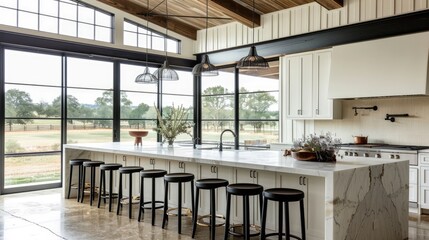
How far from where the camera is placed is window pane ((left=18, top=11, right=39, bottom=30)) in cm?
659

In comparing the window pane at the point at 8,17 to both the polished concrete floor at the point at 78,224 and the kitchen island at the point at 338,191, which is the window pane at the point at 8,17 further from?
the kitchen island at the point at 338,191

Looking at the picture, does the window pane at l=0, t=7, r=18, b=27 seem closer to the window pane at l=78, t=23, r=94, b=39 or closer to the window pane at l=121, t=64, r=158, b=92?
the window pane at l=78, t=23, r=94, b=39

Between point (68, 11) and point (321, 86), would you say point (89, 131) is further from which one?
point (321, 86)

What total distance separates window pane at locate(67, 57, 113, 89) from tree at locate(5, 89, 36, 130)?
81cm

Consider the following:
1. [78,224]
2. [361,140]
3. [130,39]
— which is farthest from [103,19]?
[361,140]

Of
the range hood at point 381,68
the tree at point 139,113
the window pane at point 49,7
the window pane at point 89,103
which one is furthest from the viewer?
the tree at point 139,113

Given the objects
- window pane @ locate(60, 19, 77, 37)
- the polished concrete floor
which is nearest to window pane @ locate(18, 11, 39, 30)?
window pane @ locate(60, 19, 77, 37)

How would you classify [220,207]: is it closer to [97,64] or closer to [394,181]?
[394,181]

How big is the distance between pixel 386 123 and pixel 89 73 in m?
5.51

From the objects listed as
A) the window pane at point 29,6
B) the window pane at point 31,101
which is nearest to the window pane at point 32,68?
the window pane at point 31,101

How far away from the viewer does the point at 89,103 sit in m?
7.56

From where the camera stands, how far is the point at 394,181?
3.92 meters

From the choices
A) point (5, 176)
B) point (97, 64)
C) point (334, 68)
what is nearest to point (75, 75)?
point (97, 64)

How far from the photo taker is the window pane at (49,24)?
22.4ft
